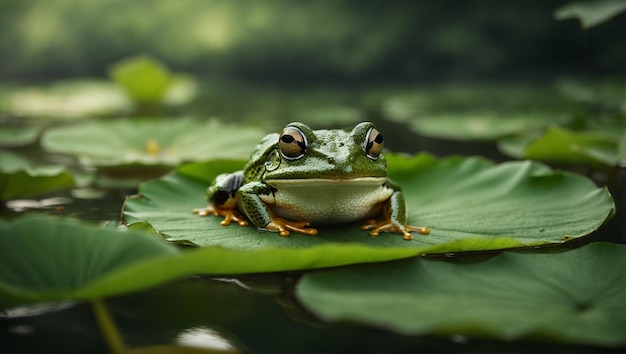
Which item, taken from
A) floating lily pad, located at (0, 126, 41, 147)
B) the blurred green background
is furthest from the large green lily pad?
the blurred green background

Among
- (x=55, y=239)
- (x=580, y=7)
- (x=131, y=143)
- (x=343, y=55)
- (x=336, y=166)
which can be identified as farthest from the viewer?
(x=343, y=55)

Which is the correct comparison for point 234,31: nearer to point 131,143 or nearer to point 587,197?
point 131,143

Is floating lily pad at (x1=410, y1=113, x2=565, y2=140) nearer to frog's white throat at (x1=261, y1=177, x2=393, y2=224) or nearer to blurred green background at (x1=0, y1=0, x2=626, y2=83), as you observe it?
frog's white throat at (x1=261, y1=177, x2=393, y2=224)

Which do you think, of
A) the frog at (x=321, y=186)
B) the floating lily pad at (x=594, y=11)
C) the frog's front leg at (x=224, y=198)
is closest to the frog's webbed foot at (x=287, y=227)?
the frog at (x=321, y=186)

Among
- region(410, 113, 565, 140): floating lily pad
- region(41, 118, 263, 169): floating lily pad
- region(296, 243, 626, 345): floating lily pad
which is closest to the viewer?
region(296, 243, 626, 345): floating lily pad

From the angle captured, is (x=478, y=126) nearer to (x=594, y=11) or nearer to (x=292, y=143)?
(x=594, y=11)

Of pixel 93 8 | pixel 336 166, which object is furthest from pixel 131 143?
pixel 93 8

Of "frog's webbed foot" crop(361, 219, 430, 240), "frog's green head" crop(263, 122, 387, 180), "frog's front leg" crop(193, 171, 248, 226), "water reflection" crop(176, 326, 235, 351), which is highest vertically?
"frog's green head" crop(263, 122, 387, 180)
